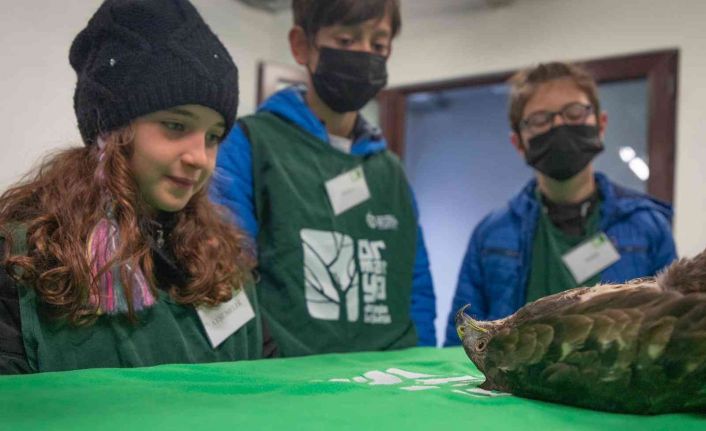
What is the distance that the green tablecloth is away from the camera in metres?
0.61

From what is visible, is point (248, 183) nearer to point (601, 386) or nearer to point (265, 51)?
point (601, 386)

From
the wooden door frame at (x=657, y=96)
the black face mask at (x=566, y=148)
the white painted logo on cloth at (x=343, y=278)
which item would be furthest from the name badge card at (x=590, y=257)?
the wooden door frame at (x=657, y=96)

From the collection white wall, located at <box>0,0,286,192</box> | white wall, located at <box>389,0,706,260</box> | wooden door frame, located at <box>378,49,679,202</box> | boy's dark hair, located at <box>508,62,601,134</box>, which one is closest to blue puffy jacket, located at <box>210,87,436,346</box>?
white wall, located at <box>0,0,286,192</box>

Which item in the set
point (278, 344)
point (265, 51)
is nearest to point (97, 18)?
point (278, 344)

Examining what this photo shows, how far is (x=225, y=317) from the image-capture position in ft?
4.15

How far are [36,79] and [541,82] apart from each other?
4.70ft

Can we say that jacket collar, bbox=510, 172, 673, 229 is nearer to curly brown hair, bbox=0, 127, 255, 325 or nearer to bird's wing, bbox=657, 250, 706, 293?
curly brown hair, bbox=0, 127, 255, 325

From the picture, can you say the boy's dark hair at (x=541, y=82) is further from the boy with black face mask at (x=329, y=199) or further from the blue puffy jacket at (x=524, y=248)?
the boy with black face mask at (x=329, y=199)

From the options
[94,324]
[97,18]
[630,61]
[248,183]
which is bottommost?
[94,324]

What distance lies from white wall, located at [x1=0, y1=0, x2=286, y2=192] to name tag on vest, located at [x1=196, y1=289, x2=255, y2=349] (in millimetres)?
388

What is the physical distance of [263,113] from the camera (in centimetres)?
175

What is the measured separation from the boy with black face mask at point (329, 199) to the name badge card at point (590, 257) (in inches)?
17.9

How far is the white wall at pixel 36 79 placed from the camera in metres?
1.36

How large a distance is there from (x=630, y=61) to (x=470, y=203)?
103 inches
